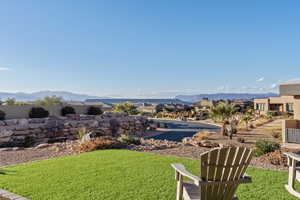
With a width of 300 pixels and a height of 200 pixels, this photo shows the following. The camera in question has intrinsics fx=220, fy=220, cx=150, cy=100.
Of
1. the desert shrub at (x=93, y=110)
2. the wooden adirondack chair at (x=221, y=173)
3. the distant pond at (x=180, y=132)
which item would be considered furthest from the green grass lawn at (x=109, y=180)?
the desert shrub at (x=93, y=110)

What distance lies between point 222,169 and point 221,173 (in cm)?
4

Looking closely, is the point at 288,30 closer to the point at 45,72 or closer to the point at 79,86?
the point at 45,72

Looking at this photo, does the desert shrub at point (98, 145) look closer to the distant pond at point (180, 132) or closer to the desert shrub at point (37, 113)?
the distant pond at point (180, 132)

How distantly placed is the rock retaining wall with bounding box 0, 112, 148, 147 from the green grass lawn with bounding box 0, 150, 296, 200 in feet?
18.1

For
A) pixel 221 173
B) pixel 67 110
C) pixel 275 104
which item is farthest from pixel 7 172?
pixel 275 104

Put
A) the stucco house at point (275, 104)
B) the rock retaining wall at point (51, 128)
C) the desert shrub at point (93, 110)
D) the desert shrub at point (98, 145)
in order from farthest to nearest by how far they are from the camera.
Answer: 1. the stucco house at point (275, 104)
2. the desert shrub at point (93, 110)
3. the rock retaining wall at point (51, 128)
4. the desert shrub at point (98, 145)

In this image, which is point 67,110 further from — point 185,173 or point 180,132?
point 185,173

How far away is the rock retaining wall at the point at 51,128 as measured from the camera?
11102 millimetres

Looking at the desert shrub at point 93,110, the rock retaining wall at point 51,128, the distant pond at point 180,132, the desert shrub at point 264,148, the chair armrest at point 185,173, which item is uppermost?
the chair armrest at point 185,173

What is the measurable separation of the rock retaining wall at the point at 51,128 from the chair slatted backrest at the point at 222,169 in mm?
8701

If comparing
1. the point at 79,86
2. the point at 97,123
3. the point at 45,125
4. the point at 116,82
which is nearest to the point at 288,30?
the point at 97,123

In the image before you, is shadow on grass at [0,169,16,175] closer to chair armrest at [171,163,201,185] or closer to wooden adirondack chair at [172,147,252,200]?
chair armrest at [171,163,201,185]

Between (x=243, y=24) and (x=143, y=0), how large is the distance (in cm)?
656

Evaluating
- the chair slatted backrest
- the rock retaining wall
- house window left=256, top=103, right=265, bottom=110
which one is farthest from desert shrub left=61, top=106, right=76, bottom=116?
house window left=256, top=103, right=265, bottom=110
